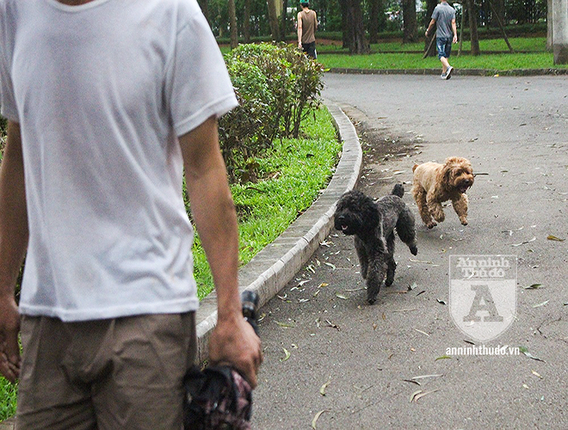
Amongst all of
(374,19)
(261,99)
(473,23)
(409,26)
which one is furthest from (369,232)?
(374,19)

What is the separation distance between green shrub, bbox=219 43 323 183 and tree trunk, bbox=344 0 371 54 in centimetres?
2588

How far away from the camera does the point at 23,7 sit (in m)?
2.00

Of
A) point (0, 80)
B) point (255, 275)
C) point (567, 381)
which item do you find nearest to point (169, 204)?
point (0, 80)

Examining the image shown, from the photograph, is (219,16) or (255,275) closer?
(255,275)

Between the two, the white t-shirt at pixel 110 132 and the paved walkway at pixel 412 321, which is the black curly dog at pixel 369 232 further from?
the white t-shirt at pixel 110 132

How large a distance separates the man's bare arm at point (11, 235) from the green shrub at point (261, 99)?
5.37 meters

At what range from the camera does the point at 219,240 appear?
6.57 feet

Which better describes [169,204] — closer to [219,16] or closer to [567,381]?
[567,381]

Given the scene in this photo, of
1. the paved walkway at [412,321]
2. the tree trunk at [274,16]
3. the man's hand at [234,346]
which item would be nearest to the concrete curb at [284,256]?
the paved walkway at [412,321]

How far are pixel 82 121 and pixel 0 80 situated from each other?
0.40m

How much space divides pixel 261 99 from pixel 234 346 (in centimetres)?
723

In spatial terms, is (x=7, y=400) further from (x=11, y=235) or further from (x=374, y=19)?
(x=374, y=19)

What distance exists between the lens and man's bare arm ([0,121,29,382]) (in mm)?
2195

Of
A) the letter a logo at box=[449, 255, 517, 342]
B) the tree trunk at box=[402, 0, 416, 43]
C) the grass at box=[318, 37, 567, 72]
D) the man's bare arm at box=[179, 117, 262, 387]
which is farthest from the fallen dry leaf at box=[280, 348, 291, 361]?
the tree trunk at box=[402, 0, 416, 43]
